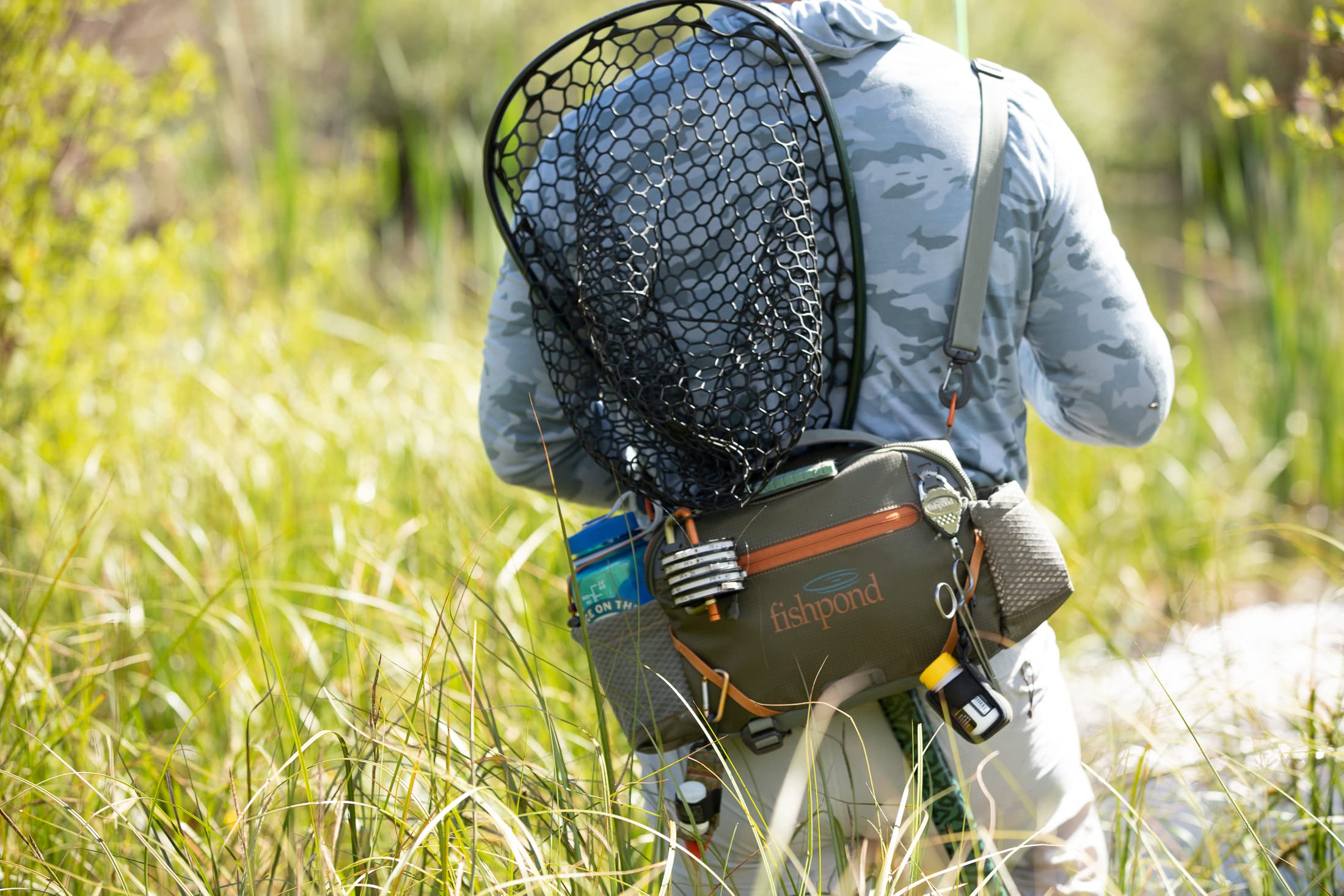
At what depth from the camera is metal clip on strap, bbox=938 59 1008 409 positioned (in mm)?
1239

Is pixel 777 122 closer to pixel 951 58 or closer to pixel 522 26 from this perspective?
pixel 951 58

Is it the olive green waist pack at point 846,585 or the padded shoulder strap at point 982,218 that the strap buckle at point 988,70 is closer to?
the padded shoulder strap at point 982,218

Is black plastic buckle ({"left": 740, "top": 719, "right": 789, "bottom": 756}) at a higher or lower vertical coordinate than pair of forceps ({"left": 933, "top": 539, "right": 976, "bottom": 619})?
lower

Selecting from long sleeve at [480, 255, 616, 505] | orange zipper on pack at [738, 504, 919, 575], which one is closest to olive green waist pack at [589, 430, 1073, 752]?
orange zipper on pack at [738, 504, 919, 575]

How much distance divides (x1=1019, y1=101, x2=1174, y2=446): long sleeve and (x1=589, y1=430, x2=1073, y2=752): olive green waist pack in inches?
7.7

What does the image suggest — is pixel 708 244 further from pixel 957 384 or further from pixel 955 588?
pixel 955 588

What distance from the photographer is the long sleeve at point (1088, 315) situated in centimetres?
128

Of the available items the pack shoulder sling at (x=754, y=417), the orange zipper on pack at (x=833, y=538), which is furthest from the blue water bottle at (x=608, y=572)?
the orange zipper on pack at (x=833, y=538)

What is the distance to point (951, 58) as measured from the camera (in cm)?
130

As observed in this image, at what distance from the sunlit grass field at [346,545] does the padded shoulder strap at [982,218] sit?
54cm

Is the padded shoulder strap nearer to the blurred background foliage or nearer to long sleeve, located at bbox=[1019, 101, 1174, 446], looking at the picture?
long sleeve, located at bbox=[1019, 101, 1174, 446]

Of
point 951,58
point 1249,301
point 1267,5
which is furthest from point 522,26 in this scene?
point 951,58

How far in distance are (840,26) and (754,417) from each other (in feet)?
1.57

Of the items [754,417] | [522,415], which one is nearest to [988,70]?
[754,417]
